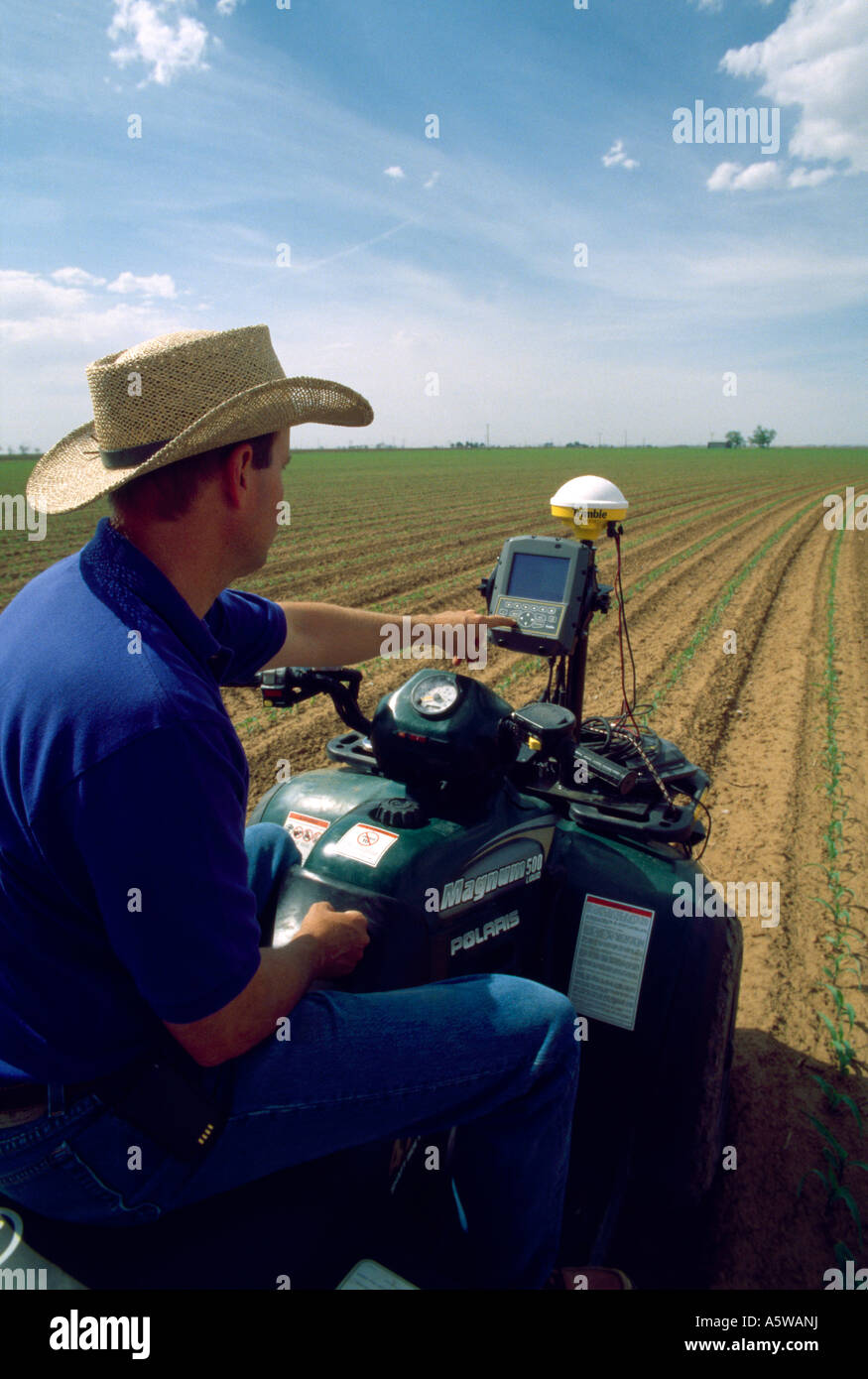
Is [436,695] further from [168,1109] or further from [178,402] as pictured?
[168,1109]

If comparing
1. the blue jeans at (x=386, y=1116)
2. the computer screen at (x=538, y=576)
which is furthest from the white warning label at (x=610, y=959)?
the computer screen at (x=538, y=576)

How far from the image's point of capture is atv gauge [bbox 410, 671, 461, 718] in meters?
1.96

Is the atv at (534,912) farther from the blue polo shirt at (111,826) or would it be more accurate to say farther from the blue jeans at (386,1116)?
the blue polo shirt at (111,826)

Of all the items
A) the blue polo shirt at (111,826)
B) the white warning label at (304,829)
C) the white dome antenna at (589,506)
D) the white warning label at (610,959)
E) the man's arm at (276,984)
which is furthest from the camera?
the white dome antenna at (589,506)

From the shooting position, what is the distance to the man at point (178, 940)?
1.16 meters

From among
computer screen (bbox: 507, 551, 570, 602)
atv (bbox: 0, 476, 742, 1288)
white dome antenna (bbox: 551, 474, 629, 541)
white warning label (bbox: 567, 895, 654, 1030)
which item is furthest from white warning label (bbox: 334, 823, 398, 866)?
white dome antenna (bbox: 551, 474, 629, 541)

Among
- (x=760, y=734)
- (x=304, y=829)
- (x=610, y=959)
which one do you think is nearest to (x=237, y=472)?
(x=304, y=829)

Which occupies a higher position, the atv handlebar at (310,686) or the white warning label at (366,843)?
the atv handlebar at (310,686)

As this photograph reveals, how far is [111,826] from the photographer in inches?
44.5

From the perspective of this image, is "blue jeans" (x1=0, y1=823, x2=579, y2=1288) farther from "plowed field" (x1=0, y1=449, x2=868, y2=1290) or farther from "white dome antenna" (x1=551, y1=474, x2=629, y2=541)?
"white dome antenna" (x1=551, y1=474, x2=629, y2=541)

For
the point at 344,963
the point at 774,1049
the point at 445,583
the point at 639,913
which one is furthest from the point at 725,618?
the point at 344,963

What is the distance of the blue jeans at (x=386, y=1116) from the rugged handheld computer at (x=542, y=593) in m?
1.11

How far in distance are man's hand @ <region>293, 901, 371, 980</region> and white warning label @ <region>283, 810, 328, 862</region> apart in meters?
0.36

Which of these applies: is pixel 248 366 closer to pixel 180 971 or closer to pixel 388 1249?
pixel 180 971
